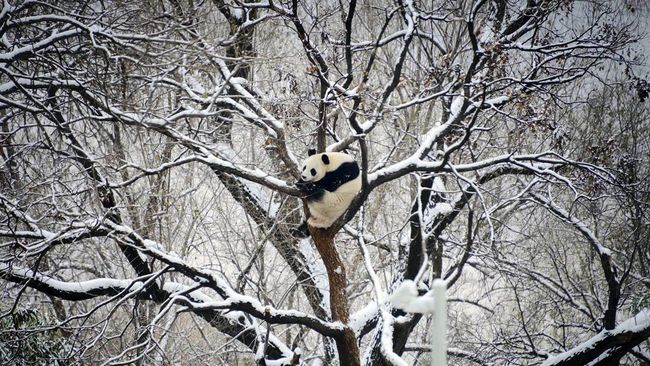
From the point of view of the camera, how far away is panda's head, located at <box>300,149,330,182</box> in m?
6.42

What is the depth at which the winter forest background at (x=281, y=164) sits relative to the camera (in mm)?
6207

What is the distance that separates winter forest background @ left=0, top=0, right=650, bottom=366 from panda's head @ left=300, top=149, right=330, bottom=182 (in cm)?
21

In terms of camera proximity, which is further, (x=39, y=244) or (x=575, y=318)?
(x=575, y=318)

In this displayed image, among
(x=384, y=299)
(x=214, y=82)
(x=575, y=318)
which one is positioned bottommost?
(x=384, y=299)

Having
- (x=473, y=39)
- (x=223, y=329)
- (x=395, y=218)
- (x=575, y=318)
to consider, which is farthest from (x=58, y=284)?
(x=575, y=318)

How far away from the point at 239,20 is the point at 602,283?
722 cm

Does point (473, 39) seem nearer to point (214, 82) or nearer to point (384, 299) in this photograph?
point (384, 299)

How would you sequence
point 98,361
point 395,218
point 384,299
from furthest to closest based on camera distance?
point 395,218, point 98,361, point 384,299

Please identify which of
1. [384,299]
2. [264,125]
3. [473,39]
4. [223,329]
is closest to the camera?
[473,39]

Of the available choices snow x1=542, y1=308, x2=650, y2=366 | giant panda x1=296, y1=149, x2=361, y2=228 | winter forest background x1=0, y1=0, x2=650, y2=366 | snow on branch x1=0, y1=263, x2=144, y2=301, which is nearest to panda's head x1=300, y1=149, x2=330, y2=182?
giant panda x1=296, y1=149, x2=361, y2=228

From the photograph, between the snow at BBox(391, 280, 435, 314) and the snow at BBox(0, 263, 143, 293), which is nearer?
the snow at BBox(391, 280, 435, 314)

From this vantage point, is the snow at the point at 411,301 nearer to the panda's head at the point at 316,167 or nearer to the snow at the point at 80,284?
the panda's head at the point at 316,167

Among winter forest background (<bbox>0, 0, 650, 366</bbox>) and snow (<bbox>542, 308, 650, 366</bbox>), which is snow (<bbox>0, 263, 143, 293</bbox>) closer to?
winter forest background (<bbox>0, 0, 650, 366</bbox>)

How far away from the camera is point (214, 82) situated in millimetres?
8602
